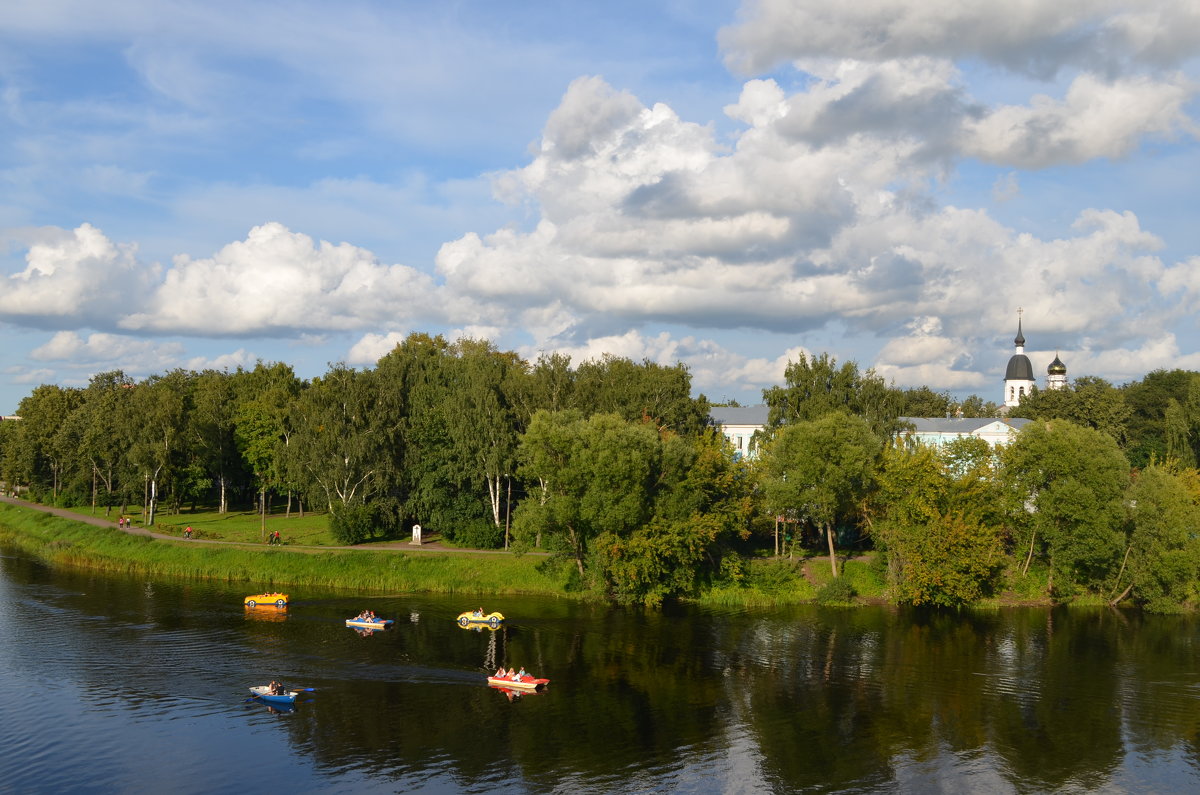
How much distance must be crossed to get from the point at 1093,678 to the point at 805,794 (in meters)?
26.7

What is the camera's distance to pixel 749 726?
43594 millimetres

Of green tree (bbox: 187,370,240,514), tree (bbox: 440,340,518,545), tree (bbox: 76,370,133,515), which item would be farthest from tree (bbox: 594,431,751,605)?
tree (bbox: 76,370,133,515)

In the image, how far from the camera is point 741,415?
138 meters

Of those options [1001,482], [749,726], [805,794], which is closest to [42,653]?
[749,726]

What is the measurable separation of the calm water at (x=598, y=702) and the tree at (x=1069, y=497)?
193 inches

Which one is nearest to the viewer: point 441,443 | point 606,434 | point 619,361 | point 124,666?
point 124,666

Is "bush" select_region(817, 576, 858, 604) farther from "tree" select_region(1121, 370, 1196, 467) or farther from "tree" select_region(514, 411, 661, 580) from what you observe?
"tree" select_region(1121, 370, 1196, 467)

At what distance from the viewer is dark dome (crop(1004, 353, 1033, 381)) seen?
6639 inches

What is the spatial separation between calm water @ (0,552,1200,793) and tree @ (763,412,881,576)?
895 cm

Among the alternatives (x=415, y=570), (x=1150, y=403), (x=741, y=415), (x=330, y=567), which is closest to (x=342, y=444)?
(x=330, y=567)

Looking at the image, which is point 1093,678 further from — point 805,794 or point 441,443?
point 441,443

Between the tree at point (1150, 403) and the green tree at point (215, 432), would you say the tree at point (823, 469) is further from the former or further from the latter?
the tree at point (1150, 403)

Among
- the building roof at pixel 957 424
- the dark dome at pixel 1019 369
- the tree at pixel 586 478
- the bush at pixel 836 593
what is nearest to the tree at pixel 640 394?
the tree at pixel 586 478

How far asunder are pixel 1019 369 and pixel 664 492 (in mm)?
123366
